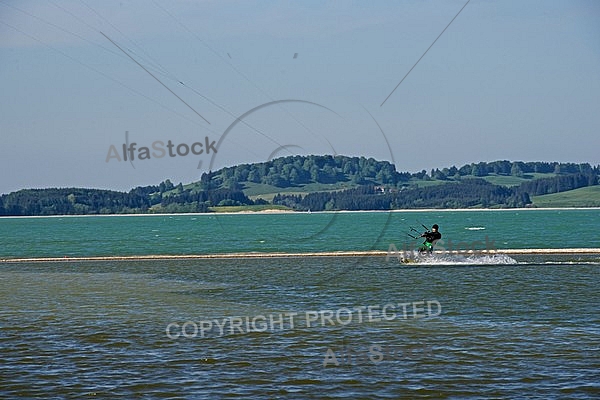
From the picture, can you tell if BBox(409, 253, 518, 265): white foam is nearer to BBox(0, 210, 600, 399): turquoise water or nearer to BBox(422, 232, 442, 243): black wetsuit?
BBox(422, 232, 442, 243): black wetsuit

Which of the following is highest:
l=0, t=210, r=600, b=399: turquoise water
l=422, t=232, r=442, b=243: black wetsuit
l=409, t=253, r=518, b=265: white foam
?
l=422, t=232, r=442, b=243: black wetsuit

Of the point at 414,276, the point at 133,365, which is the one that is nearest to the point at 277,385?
the point at 133,365

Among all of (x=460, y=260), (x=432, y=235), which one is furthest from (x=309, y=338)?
(x=460, y=260)

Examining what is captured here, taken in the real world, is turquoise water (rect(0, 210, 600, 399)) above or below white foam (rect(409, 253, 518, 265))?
below

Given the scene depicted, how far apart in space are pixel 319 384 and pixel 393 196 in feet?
18.0

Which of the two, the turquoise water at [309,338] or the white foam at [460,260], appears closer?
the turquoise water at [309,338]

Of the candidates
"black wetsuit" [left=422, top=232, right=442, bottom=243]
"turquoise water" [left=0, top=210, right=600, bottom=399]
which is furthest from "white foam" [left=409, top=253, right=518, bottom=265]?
"turquoise water" [left=0, top=210, right=600, bottom=399]

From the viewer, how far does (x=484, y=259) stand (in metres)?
53.8

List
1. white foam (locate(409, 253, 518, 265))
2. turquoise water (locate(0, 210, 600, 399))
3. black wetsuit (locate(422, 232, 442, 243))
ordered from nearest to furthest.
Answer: turquoise water (locate(0, 210, 600, 399))
black wetsuit (locate(422, 232, 442, 243))
white foam (locate(409, 253, 518, 265))

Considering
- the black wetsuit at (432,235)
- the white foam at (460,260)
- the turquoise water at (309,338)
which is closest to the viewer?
the turquoise water at (309,338)

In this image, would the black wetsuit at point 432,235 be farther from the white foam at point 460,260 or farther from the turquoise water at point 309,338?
the turquoise water at point 309,338

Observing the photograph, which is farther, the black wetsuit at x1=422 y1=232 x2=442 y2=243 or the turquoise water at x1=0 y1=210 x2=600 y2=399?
the black wetsuit at x1=422 y1=232 x2=442 y2=243

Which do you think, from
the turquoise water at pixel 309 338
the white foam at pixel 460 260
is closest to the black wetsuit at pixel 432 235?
the white foam at pixel 460 260

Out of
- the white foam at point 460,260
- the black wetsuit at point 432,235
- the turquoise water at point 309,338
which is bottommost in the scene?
the turquoise water at point 309,338
